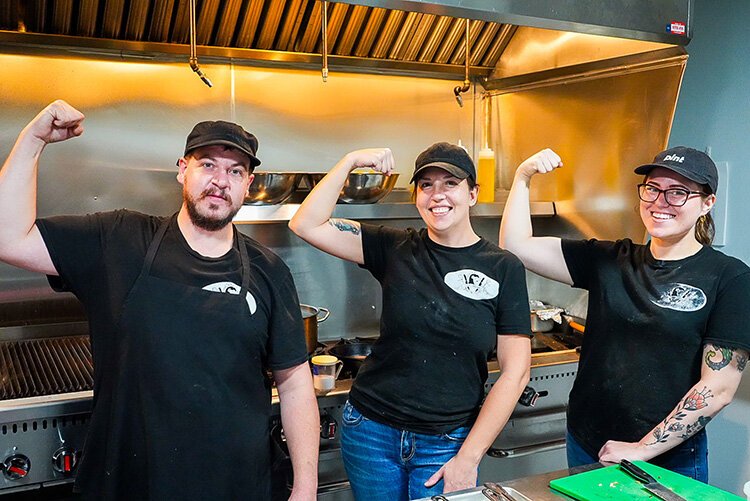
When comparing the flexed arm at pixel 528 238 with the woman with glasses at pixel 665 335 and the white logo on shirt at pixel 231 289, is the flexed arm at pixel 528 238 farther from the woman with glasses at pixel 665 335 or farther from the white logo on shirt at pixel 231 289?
the white logo on shirt at pixel 231 289

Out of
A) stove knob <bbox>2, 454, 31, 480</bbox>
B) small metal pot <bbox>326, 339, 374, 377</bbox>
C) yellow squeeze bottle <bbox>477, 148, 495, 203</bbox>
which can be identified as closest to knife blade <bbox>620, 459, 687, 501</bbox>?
small metal pot <bbox>326, 339, 374, 377</bbox>

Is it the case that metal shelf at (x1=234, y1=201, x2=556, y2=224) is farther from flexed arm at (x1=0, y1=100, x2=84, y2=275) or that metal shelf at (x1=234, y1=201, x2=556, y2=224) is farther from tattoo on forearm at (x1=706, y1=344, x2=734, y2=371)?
tattoo on forearm at (x1=706, y1=344, x2=734, y2=371)

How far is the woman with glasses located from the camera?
5.30 ft

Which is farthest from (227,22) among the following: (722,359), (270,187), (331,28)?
(722,359)

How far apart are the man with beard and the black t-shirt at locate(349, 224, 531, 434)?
0.83 ft

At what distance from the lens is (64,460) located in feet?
6.12

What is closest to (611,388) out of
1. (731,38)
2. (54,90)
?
(731,38)

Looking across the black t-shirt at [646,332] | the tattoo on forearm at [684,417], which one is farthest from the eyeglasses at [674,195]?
the tattoo on forearm at [684,417]

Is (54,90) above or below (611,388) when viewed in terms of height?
above

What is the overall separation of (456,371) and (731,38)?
1.44m

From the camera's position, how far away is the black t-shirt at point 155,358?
1.48m

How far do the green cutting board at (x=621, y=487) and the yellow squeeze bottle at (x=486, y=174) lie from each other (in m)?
1.60

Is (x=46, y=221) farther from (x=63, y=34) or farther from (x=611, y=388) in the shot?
(x=611, y=388)

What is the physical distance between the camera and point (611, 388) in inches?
69.6
